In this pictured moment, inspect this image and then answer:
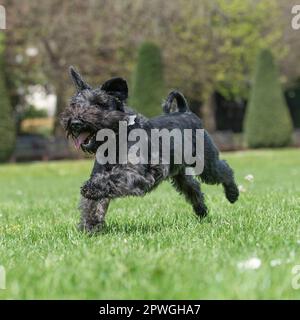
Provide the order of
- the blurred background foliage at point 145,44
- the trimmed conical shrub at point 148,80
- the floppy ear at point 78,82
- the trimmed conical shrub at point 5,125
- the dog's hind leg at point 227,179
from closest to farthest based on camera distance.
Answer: the floppy ear at point 78,82
the dog's hind leg at point 227,179
the trimmed conical shrub at point 5,125
the trimmed conical shrub at point 148,80
the blurred background foliage at point 145,44

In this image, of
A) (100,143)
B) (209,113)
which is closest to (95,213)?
(100,143)

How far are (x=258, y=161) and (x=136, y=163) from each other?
18.6m

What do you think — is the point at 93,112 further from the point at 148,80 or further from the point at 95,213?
the point at 148,80

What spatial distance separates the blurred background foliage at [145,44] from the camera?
26078 mm

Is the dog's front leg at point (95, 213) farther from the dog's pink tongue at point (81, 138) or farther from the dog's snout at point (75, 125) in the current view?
the dog's snout at point (75, 125)

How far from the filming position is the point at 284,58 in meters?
35.1

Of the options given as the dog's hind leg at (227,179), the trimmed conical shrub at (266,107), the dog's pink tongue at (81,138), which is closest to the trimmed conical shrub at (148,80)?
the trimmed conical shrub at (266,107)

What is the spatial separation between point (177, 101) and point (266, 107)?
73.7 feet

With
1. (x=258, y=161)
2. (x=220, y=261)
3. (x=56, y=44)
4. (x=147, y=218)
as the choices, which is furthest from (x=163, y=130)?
(x=56, y=44)

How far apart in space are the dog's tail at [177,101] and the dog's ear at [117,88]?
1475 millimetres

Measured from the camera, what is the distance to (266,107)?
92.8 ft

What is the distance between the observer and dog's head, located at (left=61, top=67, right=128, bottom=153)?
4.83m
